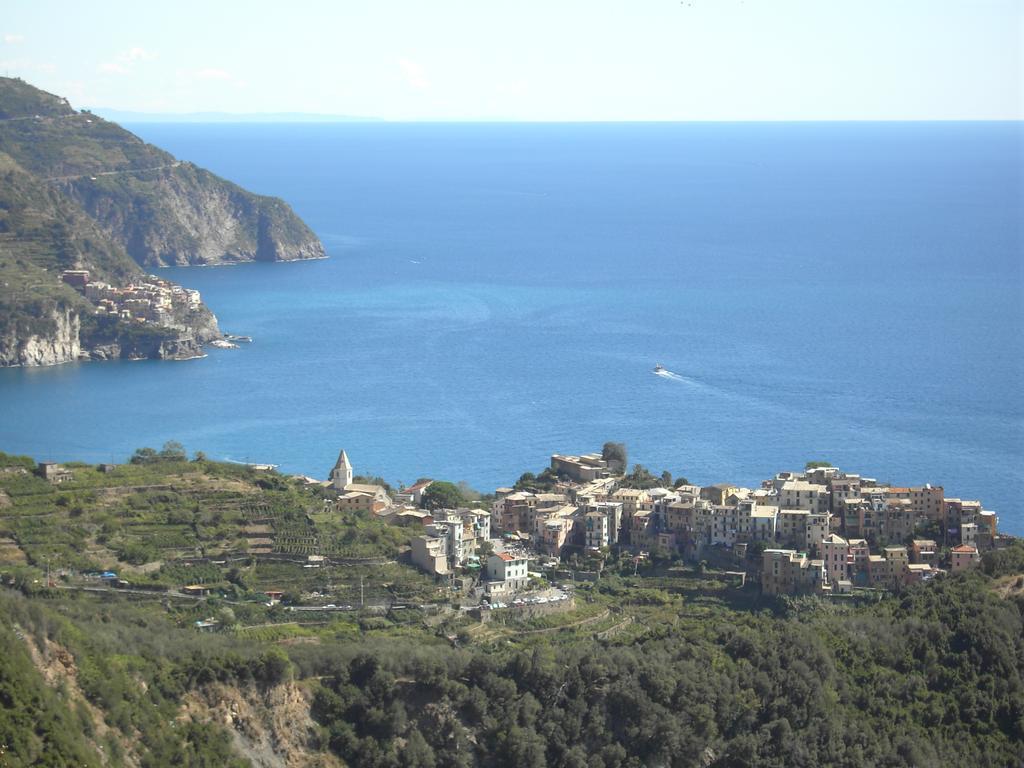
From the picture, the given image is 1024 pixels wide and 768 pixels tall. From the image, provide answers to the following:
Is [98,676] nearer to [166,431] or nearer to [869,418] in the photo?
[166,431]

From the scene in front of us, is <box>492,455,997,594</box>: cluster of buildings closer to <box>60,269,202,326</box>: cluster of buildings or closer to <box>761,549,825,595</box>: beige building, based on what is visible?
<box>761,549,825,595</box>: beige building

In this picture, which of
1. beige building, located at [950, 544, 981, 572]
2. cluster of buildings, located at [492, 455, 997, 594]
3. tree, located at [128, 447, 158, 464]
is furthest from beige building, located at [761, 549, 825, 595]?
tree, located at [128, 447, 158, 464]

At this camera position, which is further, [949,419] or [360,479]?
[949,419]

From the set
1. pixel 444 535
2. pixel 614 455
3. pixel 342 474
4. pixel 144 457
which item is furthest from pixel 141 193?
pixel 444 535

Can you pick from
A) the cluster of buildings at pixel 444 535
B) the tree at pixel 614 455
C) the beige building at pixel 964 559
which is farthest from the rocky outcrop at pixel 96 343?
the beige building at pixel 964 559

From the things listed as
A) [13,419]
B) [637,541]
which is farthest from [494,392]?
[637,541]

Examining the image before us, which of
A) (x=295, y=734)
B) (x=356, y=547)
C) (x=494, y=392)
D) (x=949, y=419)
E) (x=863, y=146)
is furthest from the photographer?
(x=863, y=146)
